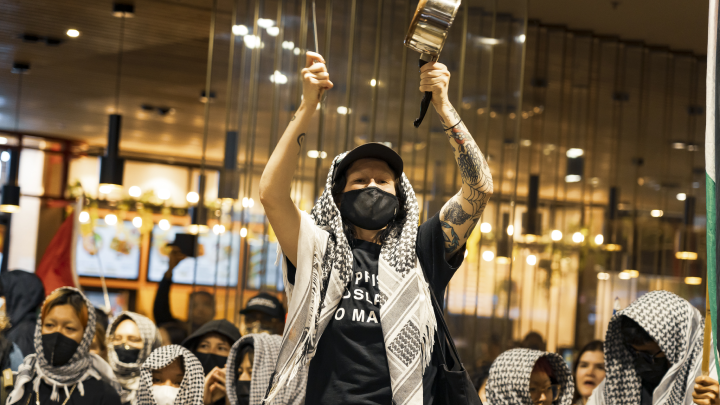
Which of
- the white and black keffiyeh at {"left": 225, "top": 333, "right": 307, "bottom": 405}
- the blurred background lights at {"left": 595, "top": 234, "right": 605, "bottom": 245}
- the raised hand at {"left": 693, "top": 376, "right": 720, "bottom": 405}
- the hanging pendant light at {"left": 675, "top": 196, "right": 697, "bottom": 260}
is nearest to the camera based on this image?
the raised hand at {"left": 693, "top": 376, "right": 720, "bottom": 405}

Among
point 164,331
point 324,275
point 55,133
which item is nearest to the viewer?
point 324,275

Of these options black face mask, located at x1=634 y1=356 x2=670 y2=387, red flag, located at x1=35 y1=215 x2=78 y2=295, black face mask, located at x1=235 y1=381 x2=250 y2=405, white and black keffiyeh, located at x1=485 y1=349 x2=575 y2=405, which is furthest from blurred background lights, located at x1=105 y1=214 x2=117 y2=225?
black face mask, located at x1=634 y1=356 x2=670 y2=387

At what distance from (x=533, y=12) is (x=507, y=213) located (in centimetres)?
268

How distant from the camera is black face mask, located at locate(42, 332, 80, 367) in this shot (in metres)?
3.55

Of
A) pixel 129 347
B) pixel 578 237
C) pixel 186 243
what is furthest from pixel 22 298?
pixel 578 237

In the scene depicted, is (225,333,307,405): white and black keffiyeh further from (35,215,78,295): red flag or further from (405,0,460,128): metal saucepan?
(35,215,78,295): red flag

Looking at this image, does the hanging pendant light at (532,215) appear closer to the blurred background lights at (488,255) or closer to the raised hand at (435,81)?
the blurred background lights at (488,255)

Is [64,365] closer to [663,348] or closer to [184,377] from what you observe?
[184,377]

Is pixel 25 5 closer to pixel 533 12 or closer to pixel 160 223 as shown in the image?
pixel 533 12

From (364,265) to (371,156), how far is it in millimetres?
313

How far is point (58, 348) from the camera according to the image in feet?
11.7

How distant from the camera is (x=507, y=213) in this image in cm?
576

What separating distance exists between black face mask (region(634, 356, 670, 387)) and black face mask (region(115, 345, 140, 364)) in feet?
8.93

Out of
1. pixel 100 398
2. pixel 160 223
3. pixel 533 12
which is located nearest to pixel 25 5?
pixel 533 12
